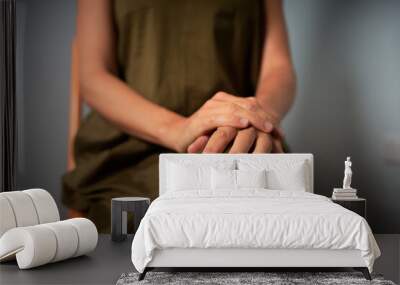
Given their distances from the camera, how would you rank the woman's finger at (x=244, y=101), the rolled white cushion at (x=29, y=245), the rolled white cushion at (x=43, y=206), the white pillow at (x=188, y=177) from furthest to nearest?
the woman's finger at (x=244, y=101) → the white pillow at (x=188, y=177) → the rolled white cushion at (x=43, y=206) → the rolled white cushion at (x=29, y=245)

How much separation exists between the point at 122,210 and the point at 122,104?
1.08m

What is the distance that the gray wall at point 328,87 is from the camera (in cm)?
679

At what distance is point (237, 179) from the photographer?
19.7ft

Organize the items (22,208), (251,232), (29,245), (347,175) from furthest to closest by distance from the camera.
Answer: (347,175)
(22,208)
(29,245)
(251,232)

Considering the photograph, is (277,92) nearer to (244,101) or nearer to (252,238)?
(244,101)

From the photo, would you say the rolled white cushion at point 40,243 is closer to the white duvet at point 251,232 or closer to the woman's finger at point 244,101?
the white duvet at point 251,232

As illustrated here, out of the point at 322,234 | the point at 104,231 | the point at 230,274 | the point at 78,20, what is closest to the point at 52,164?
the point at 104,231

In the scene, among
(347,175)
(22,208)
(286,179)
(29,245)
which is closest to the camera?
(29,245)

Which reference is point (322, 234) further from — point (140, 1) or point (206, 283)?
point (140, 1)

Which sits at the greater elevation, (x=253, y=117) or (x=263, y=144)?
(x=253, y=117)

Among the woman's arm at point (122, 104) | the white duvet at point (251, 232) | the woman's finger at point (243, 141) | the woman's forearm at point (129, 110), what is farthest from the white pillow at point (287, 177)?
the white duvet at point (251, 232)

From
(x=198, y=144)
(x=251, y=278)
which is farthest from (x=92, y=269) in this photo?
(x=198, y=144)

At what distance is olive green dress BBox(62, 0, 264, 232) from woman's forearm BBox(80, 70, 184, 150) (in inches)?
2.4

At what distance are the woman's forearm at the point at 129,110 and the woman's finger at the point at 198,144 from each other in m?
0.18
